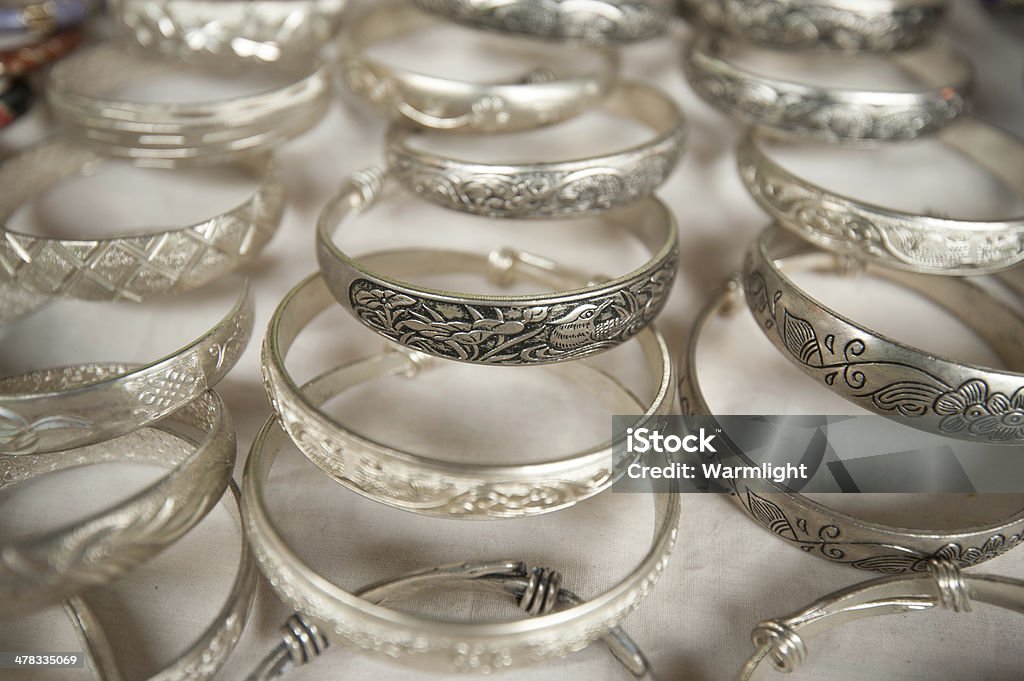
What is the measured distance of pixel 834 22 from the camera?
4.61 ft

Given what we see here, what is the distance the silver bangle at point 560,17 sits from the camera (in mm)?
1373

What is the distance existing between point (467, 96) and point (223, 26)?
0.49 meters

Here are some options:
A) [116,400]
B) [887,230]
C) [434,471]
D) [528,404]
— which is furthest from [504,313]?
[887,230]

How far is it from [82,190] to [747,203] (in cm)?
131

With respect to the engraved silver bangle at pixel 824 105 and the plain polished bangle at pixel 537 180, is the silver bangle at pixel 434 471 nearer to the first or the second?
the plain polished bangle at pixel 537 180

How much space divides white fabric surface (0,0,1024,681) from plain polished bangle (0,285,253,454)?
0.55ft

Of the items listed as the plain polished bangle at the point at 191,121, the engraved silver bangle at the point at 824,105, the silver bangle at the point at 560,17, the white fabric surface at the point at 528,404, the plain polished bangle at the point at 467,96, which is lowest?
the white fabric surface at the point at 528,404

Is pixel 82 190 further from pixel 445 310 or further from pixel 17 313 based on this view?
pixel 445 310

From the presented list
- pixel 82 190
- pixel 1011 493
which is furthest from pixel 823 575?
pixel 82 190

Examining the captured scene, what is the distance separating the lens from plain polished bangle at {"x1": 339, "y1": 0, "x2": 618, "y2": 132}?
1344mm

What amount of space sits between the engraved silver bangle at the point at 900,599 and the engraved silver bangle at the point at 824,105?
699 mm

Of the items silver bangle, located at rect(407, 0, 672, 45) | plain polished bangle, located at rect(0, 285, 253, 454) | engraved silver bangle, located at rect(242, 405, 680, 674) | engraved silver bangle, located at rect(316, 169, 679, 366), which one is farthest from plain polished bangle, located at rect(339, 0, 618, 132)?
engraved silver bangle, located at rect(242, 405, 680, 674)

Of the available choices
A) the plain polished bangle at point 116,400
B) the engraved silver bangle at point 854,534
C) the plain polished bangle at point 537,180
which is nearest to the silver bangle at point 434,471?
the plain polished bangle at point 116,400

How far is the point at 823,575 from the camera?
3.61 feet
